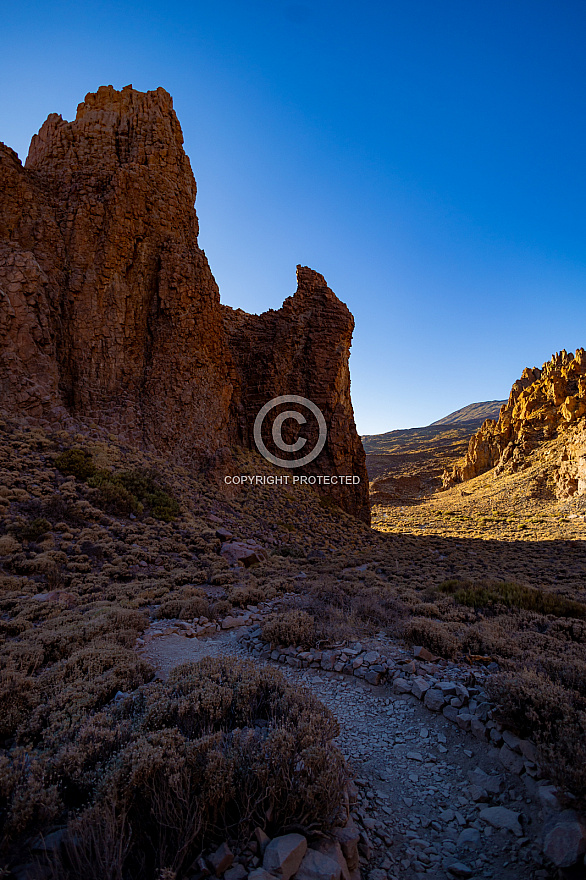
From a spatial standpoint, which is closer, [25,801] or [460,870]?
[25,801]

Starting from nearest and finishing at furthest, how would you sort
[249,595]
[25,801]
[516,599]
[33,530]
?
[25,801] → [516,599] → [249,595] → [33,530]

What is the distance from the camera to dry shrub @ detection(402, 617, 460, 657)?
5.37 meters

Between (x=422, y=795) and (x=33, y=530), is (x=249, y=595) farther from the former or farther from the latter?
(x=33, y=530)

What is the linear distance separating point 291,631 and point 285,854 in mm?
3903

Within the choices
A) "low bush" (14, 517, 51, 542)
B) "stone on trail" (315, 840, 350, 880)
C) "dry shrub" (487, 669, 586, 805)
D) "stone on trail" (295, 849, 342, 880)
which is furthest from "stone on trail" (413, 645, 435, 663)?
"low bush" (14, 517, 51, 542)

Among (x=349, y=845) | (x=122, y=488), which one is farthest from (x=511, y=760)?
(x=122, y=488)

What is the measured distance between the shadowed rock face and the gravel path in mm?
16336

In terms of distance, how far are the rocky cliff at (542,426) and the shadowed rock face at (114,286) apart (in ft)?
109

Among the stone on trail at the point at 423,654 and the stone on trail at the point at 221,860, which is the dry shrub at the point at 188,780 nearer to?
the stone on trail at the point at 221,860

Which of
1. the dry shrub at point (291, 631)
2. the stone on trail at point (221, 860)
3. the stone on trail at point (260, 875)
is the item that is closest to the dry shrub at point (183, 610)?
the dry shrub at point (291, 631)

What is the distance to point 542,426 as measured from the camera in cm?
4381

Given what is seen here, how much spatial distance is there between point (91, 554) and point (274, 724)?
Answer: 968 centimetres

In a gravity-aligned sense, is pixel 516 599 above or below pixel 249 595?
below

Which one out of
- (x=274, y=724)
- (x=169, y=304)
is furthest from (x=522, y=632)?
(x=169, y=304)
